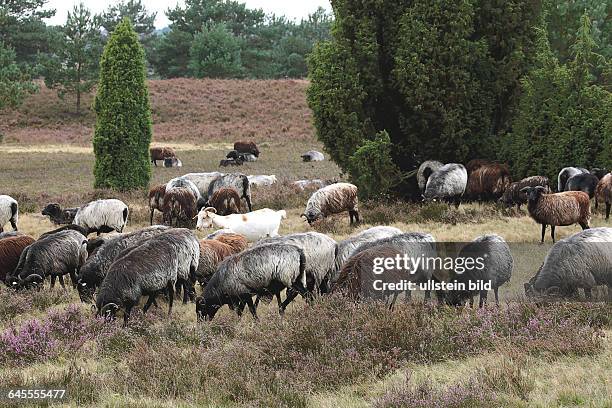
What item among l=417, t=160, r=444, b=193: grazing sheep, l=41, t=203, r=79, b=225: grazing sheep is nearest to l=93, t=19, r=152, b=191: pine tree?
l=41, t=203, r=79, b=225: grazing sheep

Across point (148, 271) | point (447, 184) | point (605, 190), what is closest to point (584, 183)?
point (605, 190)

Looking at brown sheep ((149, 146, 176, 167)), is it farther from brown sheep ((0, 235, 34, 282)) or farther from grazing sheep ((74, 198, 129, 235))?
brown sheep ((0, 235, 34, 282))

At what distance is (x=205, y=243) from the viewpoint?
11570 millimetres

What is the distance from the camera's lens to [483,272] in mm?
9828

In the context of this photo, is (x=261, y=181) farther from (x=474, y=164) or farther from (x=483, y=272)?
(x=483, y=272)

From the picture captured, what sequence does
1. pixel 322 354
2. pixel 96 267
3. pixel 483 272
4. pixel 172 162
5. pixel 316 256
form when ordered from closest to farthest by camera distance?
pixel 322 354
pixel 483 272
pixel 316 256
pixel 96 267
pixel 172 162

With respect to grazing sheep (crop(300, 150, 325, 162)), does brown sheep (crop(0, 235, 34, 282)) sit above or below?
above

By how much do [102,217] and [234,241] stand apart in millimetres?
5055

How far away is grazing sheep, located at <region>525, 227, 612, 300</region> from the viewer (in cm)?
931

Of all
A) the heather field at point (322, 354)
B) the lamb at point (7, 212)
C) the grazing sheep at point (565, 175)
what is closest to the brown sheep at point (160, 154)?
the lamb at point (7, 212)

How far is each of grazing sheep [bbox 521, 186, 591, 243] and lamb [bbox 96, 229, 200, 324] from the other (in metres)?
7.22

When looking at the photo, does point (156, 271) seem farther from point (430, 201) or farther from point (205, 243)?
point (430, 201)

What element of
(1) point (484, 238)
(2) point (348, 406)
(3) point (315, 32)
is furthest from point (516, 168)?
(3) point (315, 32)

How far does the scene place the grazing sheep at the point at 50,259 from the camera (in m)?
11.3
